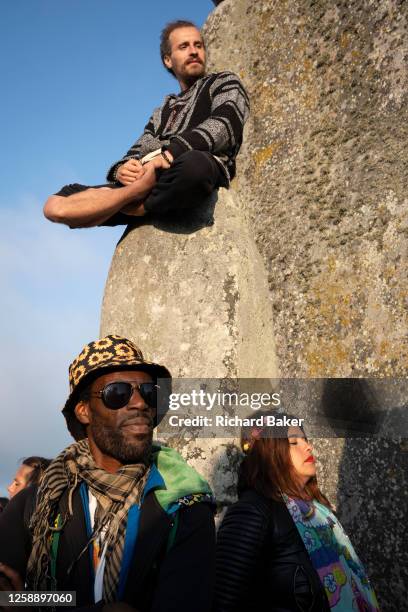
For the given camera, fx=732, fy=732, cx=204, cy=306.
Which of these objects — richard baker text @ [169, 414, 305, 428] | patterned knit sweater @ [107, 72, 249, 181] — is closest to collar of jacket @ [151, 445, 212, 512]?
richard baker text @ [169, 414, 305, 428]

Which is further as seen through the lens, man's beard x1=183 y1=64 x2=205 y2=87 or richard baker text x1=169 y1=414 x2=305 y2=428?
man's beard x1=183 y1=64 x2=205 y2=87

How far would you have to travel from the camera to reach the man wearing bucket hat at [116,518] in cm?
210

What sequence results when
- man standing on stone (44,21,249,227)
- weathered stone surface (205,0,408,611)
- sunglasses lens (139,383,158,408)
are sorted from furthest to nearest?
1. man standing on stone (44,21,249,227)
2. weathered stone surface (205,0,408,611)
3. sunglasses lens (139,383,158,408)

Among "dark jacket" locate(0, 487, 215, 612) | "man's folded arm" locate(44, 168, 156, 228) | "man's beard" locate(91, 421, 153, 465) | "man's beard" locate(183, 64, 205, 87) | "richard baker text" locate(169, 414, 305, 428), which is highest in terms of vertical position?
"man's beard" locate(183, 64, 205, 87)

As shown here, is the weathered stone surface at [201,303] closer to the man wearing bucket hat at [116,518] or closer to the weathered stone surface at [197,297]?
the weathered stone surface at [197,297]

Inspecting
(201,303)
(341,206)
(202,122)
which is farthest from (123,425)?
(202,122)

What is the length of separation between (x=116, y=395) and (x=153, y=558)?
1.89 ft

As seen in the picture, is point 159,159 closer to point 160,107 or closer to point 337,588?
point 160,107

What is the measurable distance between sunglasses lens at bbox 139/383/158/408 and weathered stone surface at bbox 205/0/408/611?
119 centimetres

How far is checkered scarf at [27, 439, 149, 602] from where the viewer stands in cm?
214

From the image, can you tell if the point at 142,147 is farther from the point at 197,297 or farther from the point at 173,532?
the point at 173,532

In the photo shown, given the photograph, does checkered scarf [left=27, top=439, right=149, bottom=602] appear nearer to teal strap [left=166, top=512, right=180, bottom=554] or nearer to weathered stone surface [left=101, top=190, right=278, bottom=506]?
teal strap [left=166, top=512, right=180, bottom=554]

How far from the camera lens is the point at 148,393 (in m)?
2.52

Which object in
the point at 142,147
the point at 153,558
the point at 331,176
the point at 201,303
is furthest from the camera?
the point at 142,147
